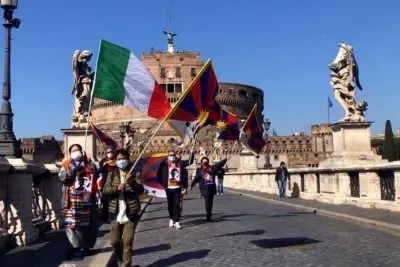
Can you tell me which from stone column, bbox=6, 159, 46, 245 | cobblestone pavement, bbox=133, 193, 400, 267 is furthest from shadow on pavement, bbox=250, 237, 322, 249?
stone column, bbox=6, 159, 46, 245

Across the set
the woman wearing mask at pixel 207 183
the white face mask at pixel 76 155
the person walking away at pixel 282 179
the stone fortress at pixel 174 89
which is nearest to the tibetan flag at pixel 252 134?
the person walking away at pixel 282 179

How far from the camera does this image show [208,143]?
85.8m

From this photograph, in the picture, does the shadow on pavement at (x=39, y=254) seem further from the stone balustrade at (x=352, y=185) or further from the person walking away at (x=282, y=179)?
the person walking away at (x=282, y=179)

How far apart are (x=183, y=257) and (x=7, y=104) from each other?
4.63 metres

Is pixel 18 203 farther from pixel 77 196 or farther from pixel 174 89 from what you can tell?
pixel 174 89

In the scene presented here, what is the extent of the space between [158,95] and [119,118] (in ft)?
299

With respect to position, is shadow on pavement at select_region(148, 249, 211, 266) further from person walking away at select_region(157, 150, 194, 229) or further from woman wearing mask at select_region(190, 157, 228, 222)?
woman wearing mask at select_region(190, 157, 228, 222)

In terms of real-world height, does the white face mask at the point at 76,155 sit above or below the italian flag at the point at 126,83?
below

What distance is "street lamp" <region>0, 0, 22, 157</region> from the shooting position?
32.8 feet

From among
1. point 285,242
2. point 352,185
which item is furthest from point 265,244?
point 352,185

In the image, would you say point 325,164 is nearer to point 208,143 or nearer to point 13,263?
point 13,263

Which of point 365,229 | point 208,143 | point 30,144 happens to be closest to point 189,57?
point 208,143

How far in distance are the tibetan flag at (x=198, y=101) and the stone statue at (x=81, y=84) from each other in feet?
13.5

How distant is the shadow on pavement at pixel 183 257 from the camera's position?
7.39 m
